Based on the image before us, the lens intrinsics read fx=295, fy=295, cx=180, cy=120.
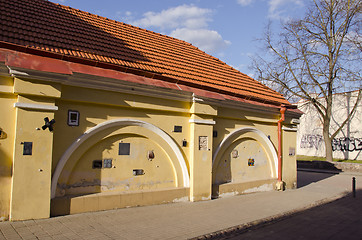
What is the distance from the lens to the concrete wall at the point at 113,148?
5840 mm

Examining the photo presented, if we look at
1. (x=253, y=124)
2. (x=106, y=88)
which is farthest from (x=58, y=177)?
(x=253, y=124)

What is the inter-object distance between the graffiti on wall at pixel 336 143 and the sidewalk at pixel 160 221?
64.3ft

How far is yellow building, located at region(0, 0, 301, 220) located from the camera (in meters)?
5.88

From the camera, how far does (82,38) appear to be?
328 inches

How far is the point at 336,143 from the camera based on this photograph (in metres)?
27.2

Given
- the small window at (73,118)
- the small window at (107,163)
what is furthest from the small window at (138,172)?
the small window at (73,118)

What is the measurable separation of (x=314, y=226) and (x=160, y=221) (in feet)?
11.7

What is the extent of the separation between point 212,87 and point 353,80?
16.9 meters

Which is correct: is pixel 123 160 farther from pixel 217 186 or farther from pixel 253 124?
pixel 253 124

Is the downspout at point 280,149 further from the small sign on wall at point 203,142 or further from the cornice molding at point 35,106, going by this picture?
the cornice molding at point 35,106

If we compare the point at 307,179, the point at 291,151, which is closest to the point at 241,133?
the point at 291,151

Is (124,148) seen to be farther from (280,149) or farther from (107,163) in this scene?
(280,149)

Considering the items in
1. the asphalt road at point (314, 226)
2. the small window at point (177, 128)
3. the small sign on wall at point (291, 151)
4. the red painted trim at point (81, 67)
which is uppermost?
the red painted trim at point (81, 67)

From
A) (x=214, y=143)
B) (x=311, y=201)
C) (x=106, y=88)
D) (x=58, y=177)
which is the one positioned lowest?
A: (x=311, y=201)
